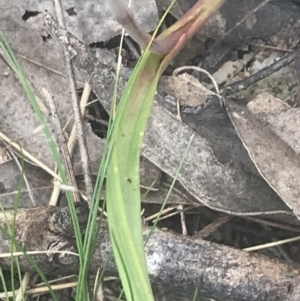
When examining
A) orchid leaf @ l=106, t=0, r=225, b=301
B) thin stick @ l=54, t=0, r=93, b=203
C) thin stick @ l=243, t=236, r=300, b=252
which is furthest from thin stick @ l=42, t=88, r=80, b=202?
thin stick @ l=243, t=236, r=300, b=252

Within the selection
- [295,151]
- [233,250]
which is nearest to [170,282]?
[233,250]

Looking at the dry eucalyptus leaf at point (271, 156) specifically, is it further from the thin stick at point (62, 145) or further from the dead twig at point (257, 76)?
the thin stick at point (62, 145)

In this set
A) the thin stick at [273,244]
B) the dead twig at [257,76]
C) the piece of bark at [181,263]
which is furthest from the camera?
the dead twig at [257,76]

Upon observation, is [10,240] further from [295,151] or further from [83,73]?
[295,151]

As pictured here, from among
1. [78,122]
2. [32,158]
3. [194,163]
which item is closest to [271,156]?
[194,163]

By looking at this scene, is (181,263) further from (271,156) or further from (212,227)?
(271,156)

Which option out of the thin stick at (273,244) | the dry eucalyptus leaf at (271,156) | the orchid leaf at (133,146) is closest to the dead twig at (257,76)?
the dry eucalyptus leaf at (271,156)
